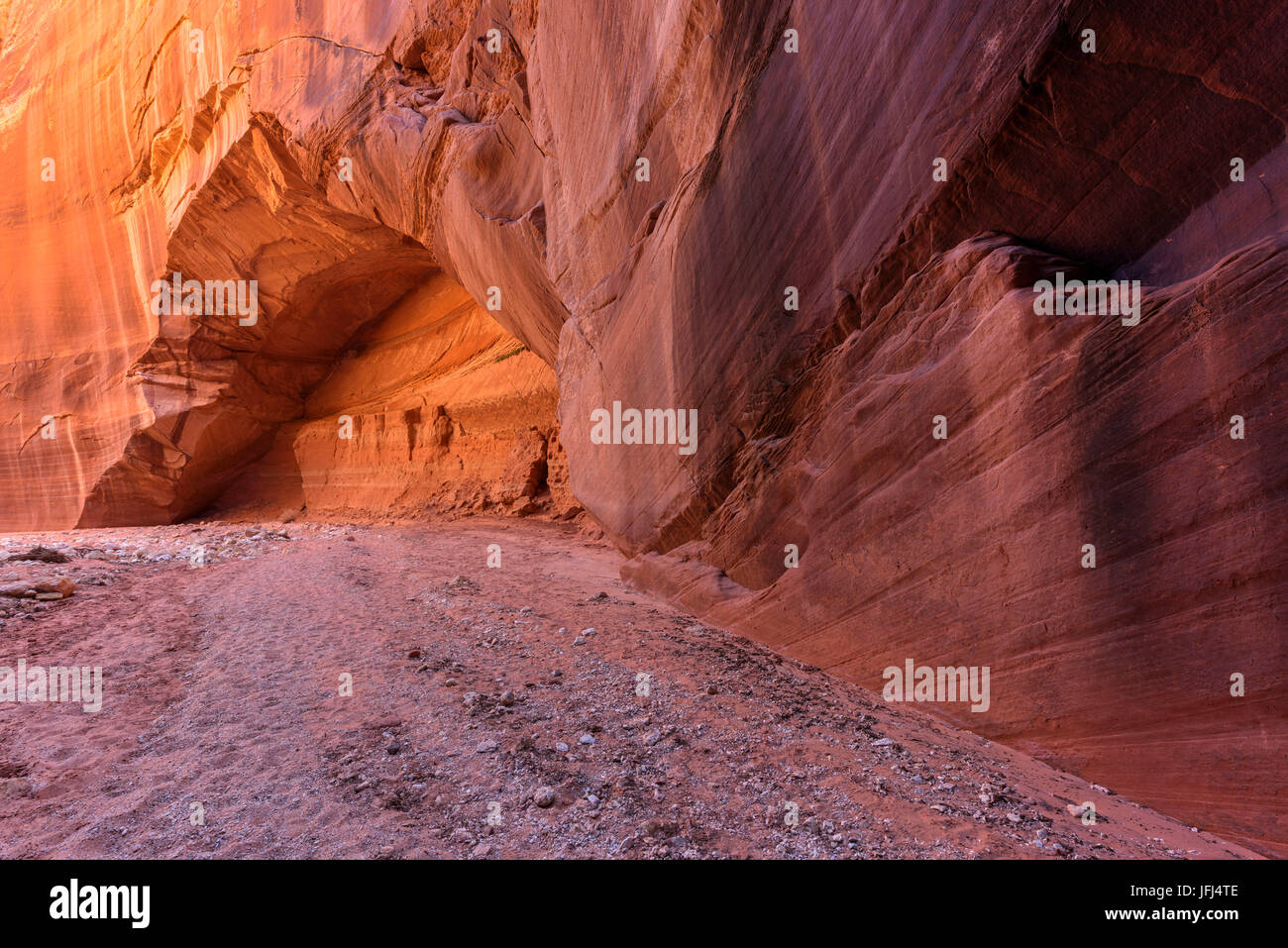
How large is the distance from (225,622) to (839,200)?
5.74m

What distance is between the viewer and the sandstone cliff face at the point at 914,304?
2506 mm

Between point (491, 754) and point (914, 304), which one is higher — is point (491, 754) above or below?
below

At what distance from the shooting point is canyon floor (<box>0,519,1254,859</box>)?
6.90ft

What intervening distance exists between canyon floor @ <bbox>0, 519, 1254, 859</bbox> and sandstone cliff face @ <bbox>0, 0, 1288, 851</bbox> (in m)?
0.56

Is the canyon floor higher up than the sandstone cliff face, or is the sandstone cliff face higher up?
the sandstone cliff face

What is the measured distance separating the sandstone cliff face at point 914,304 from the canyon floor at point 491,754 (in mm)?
564

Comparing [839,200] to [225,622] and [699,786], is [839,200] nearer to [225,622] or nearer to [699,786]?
[699,786]

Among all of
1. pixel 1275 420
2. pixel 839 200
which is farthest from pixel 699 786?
pixel 839 200

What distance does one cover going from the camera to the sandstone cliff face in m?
2.51

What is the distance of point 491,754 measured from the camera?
8.68 ft

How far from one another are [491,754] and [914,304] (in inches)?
137

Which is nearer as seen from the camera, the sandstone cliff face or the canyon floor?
the canyon floor

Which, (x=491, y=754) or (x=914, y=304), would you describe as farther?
(x=914, y=304)

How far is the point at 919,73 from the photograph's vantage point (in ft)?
11.6
